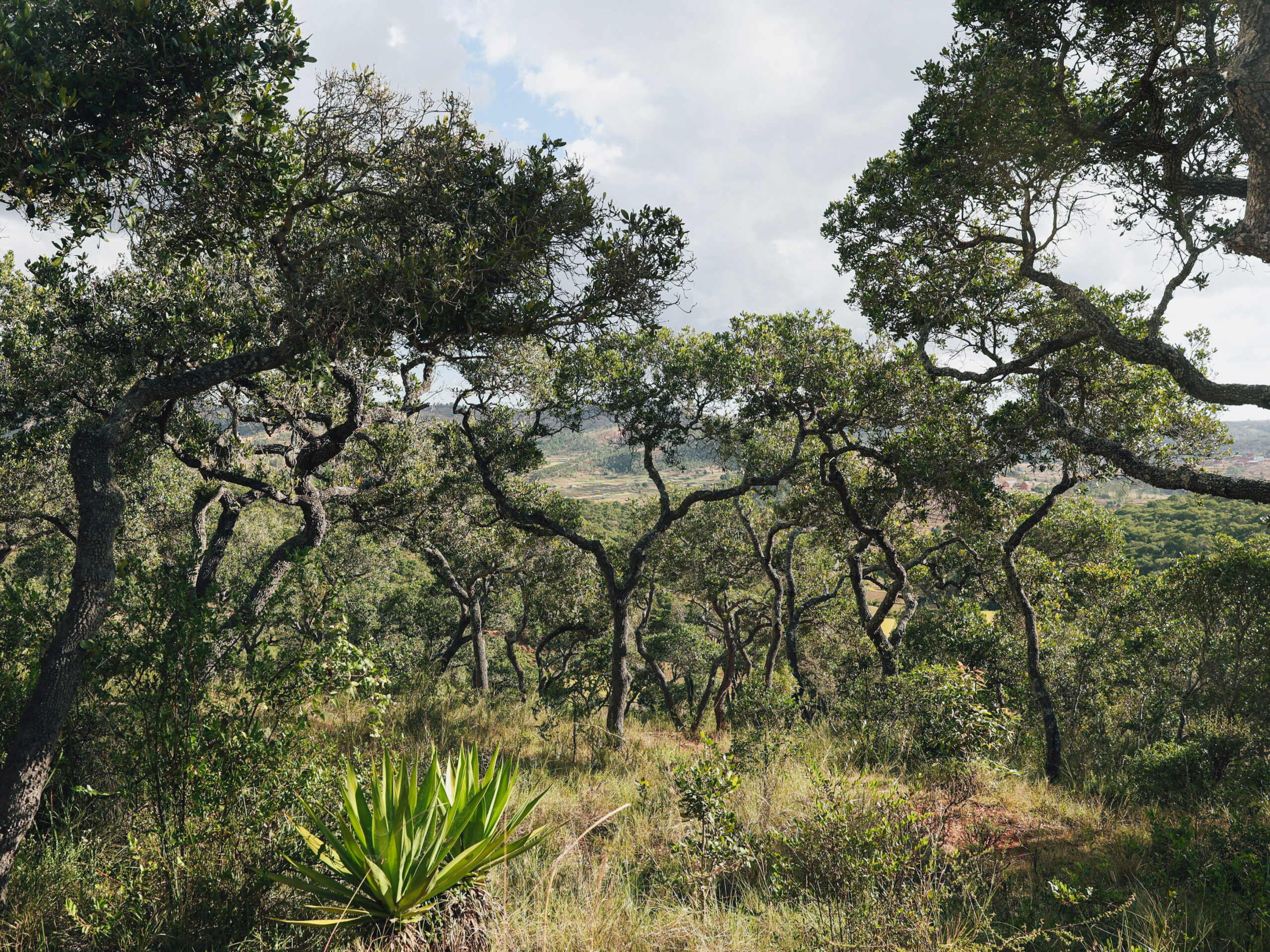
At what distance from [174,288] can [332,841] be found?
804cm

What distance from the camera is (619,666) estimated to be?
10477mm

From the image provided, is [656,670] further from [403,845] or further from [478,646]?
[403,845]

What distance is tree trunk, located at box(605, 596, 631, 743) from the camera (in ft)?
33.7

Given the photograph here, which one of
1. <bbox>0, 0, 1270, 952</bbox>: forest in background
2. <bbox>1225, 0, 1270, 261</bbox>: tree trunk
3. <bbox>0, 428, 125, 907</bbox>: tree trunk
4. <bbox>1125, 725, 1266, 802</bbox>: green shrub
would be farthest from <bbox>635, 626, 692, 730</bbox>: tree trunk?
<bbox>1225, 0, 1270, 261</bbox>: tree trunk

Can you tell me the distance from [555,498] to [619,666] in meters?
4.02

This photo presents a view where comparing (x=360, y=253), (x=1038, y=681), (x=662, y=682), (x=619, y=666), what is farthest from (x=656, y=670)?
(x=360, y=253)

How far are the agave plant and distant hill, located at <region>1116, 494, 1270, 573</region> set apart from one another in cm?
3474

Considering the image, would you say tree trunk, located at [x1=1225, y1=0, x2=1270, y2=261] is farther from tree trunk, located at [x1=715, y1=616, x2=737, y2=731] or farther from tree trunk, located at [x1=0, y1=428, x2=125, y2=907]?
tree trunk, located at [x1=715, y1=616, x2=737, y2=731]

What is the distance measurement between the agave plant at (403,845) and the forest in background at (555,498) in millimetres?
28

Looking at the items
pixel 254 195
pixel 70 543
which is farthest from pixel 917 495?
pixel 70 543

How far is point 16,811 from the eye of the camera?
12.3ft

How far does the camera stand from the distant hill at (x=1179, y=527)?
3234 cm

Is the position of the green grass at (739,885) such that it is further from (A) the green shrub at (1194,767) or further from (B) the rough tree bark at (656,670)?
(B) the rough tree bark at (656,670)

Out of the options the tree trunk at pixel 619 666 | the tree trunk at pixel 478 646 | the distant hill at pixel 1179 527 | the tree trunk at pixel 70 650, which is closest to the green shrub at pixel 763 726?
the tree trunk at pixel 619 666
